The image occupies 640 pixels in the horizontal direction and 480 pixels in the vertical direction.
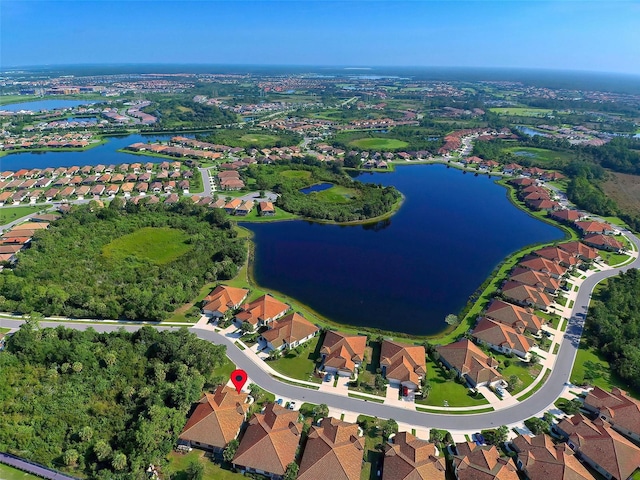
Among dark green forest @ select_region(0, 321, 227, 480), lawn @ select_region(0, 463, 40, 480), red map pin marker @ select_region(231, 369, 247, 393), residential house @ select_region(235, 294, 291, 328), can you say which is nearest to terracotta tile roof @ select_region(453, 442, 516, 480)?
red map pin marker @ select_region(231, 369, 247, 393)

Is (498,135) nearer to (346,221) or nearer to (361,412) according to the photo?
(346,221)

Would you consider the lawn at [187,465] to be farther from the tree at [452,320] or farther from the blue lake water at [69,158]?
the blue lake water at [69,158]

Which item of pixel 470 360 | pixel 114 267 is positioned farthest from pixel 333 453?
pixel 114 267

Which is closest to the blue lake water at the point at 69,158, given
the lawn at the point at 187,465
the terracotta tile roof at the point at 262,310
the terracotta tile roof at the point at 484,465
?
the terracotta tile roof at the point at 262,310

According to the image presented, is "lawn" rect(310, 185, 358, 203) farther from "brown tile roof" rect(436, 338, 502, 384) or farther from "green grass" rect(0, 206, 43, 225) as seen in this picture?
"green grass" rect(0, 206, 43, 225)

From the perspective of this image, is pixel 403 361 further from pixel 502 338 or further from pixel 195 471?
pixel 195 471

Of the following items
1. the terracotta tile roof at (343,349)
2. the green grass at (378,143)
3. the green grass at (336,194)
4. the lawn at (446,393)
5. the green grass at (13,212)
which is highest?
the green grass at (378,143)
